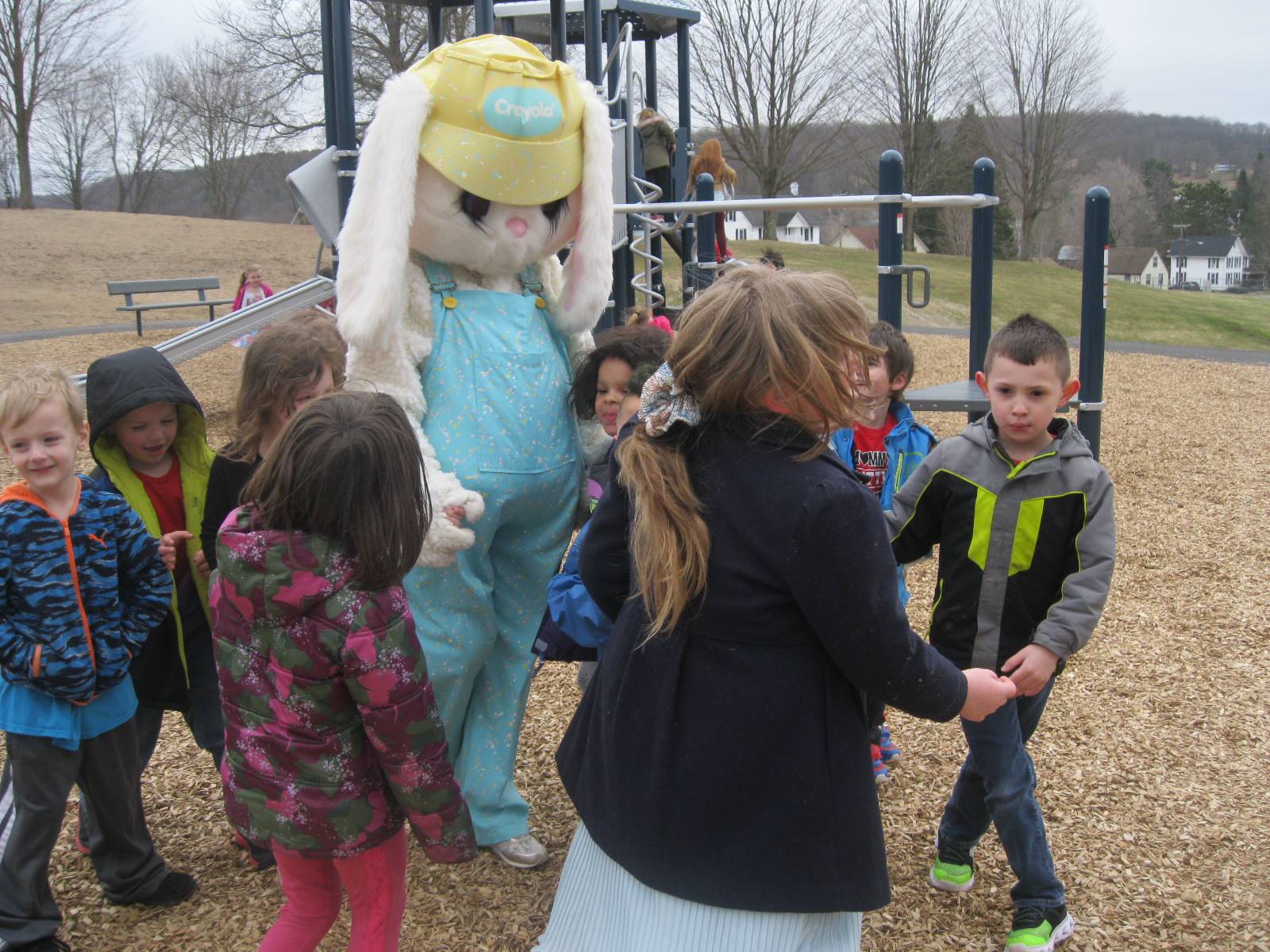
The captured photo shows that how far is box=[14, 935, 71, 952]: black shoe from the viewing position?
7.45 feet

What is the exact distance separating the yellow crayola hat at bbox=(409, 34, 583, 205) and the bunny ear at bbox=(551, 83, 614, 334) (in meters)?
0.10

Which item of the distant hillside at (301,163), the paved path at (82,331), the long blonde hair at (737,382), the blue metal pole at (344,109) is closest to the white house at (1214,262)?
the distant hillside at (301,163)

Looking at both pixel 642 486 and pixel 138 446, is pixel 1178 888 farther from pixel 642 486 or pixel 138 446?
pixel 138 446

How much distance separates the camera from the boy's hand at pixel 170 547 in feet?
7.89

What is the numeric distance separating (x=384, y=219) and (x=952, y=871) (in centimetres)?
199

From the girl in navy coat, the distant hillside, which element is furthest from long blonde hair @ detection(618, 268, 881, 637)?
the distant hillside

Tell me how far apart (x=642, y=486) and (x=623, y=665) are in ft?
0.93

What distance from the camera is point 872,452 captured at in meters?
2.89

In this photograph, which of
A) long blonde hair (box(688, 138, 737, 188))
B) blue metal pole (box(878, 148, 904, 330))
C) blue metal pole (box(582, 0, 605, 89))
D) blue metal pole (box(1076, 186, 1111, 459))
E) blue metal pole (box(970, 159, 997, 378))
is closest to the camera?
blue metal pole (box(1076, 186, 1111, 459))

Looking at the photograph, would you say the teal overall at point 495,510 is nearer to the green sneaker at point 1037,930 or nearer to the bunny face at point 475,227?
the bunny face at point 475,227

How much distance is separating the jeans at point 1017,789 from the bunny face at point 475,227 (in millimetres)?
1467

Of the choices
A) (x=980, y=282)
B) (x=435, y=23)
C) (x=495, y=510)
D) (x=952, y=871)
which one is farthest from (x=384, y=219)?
(x=435, y=23)

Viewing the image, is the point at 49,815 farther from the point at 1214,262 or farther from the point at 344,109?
the point at 1214,262

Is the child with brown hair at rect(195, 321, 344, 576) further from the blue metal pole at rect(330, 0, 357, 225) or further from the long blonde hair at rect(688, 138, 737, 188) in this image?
the long blonde hair at rect(688, 138, 737, 188)
